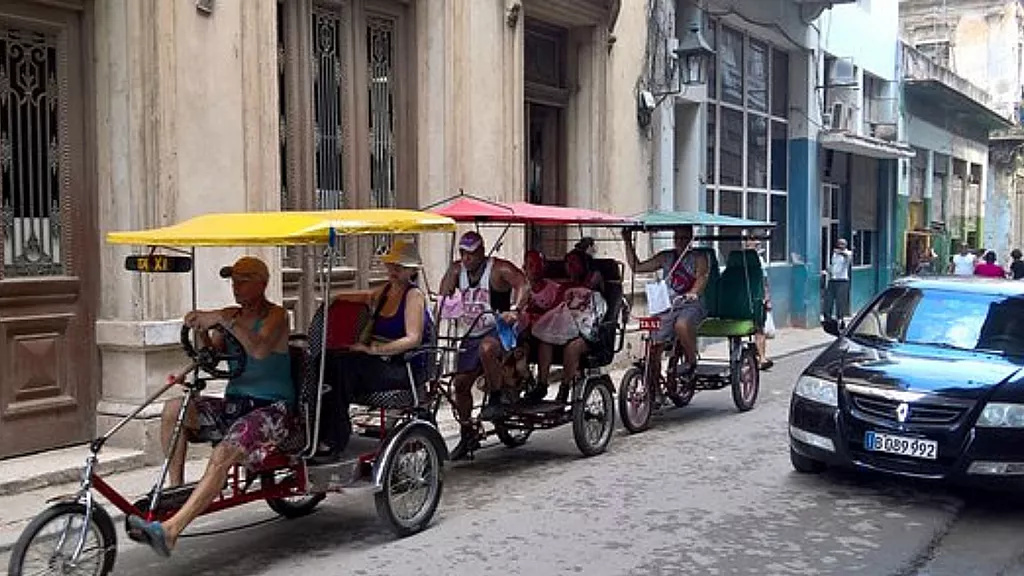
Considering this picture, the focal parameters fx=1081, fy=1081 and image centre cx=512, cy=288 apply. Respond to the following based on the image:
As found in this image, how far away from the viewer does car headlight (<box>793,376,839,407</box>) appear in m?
7.58

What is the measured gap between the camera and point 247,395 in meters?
6.16

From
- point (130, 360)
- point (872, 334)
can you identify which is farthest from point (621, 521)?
point (130, 360)

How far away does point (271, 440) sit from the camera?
5980 mm

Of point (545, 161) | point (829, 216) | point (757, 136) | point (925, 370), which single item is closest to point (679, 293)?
point (925, 370)

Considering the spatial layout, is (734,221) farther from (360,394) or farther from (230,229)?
(230,229)

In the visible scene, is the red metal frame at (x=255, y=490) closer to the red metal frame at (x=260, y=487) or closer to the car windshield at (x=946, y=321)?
the red metal frame at (x=260, y=487)

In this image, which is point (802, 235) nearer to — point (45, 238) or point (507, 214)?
point (507, 214)

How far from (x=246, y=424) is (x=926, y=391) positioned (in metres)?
4.35

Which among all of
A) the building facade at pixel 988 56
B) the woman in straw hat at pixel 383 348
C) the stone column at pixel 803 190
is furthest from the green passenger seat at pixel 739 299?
the building facade at pixel 988 56

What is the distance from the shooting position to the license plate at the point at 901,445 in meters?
7.02

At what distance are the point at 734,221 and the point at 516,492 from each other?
13.9 feet

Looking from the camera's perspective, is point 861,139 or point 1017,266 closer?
point 1017,266

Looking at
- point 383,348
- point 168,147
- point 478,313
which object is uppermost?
point 168,147

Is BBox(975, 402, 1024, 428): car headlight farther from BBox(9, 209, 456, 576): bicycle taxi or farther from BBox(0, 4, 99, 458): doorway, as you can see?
BBox(0, 4, 99, 458): doorway
